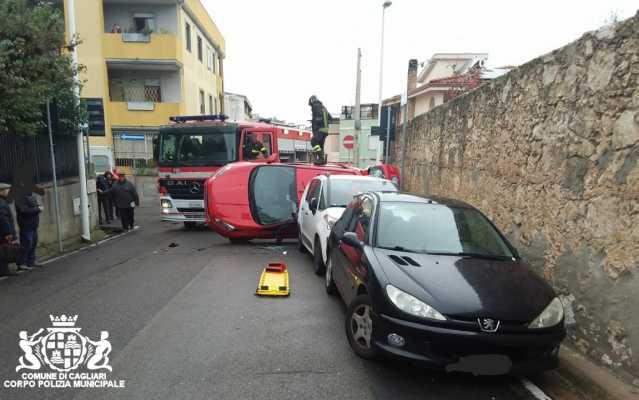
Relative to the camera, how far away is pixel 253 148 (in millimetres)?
10562

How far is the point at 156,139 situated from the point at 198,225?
3.06 meters

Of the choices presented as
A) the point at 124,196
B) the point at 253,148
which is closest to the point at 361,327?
the point at 253,148

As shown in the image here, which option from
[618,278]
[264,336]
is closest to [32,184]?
[264,336]

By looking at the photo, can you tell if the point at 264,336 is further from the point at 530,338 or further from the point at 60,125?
the point at 60,125

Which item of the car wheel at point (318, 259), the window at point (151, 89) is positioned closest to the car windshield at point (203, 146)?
the car wheel at point (318, 259)

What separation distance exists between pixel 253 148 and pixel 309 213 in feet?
13.5

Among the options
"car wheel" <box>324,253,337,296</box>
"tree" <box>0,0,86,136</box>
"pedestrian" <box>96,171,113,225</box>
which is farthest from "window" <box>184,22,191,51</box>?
"car wheel" <box>324,253,337,296</box>

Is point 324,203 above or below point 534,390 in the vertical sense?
above

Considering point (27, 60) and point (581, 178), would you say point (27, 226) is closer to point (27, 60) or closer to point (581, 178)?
point (27, 60)

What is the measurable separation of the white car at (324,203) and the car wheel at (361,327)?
2321 millimetres

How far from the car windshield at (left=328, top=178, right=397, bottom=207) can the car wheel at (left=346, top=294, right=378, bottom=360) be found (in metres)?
3.08

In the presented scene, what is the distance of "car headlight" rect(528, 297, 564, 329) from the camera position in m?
2.99

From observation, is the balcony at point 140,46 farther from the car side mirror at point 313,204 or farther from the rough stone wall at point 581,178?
the rough stone wall at point 581,178

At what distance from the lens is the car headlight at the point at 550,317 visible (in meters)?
2.99
